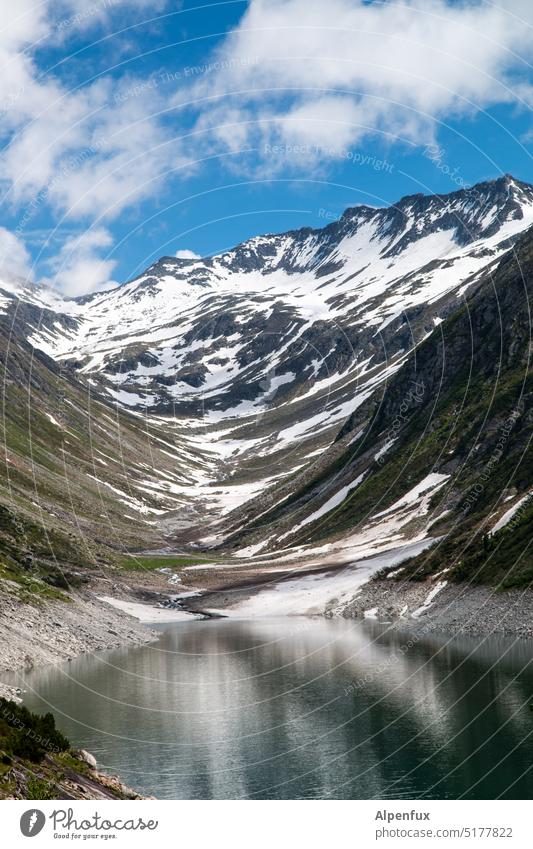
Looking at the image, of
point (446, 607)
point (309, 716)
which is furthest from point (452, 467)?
point (309, 716)

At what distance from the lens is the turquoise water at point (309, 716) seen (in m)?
43.8

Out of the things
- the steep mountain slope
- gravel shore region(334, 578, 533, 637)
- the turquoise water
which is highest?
the steep mountain slope

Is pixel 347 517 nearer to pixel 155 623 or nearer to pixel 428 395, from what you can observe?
pixel 428 395

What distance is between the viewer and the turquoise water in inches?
1726

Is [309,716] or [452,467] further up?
[452,467]

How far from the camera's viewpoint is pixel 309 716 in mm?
58594

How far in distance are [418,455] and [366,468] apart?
2062 cm

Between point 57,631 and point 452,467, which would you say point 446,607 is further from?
point 452,467

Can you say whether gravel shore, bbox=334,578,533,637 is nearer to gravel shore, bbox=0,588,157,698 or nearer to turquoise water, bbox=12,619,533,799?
turquoise water, bbox=12,619,533,799

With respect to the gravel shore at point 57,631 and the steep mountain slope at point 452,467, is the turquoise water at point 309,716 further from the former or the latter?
the steep mountain slope at point 452,467

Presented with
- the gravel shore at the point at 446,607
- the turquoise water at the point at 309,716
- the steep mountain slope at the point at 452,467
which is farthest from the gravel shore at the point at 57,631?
the steep mountain slope at the point at 452,467

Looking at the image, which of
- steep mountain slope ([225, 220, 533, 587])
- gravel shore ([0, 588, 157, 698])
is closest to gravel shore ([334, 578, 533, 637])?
steep mountain slope ([225, 220, 533, 587])

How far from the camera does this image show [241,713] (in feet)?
201
